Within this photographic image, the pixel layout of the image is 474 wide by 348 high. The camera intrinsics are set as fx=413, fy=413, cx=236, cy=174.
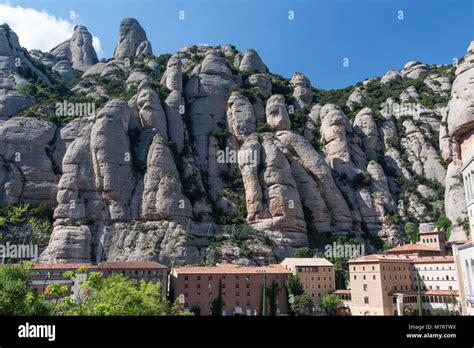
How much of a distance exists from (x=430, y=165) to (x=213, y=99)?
116 feet

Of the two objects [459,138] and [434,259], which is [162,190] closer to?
[434,259]

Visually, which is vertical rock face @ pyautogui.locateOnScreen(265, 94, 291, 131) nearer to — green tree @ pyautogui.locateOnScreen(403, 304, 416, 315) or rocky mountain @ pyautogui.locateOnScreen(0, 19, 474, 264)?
rocky mountain @ pyautogui.locateOnScreen(0, 19, 474, 264)

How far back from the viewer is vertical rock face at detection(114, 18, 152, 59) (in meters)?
95.9

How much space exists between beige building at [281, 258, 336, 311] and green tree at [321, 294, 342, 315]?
269 cm

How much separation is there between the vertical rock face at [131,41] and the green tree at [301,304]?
239 ft

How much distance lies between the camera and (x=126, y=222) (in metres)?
49.9

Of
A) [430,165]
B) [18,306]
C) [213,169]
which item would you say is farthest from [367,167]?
[18,306]

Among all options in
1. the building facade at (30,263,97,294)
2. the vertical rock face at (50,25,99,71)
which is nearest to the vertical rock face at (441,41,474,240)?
the building facade at (30,263,97,294)

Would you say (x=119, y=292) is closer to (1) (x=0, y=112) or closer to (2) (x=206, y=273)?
(2) (x=206, y=273)

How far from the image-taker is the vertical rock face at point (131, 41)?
95.9 metres

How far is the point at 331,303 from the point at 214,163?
2819cm

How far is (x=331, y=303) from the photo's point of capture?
127ft

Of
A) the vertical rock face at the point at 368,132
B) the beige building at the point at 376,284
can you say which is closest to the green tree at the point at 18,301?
the beige building at the point at 376,284

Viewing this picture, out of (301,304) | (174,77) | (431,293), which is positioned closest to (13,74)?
(174,77)
